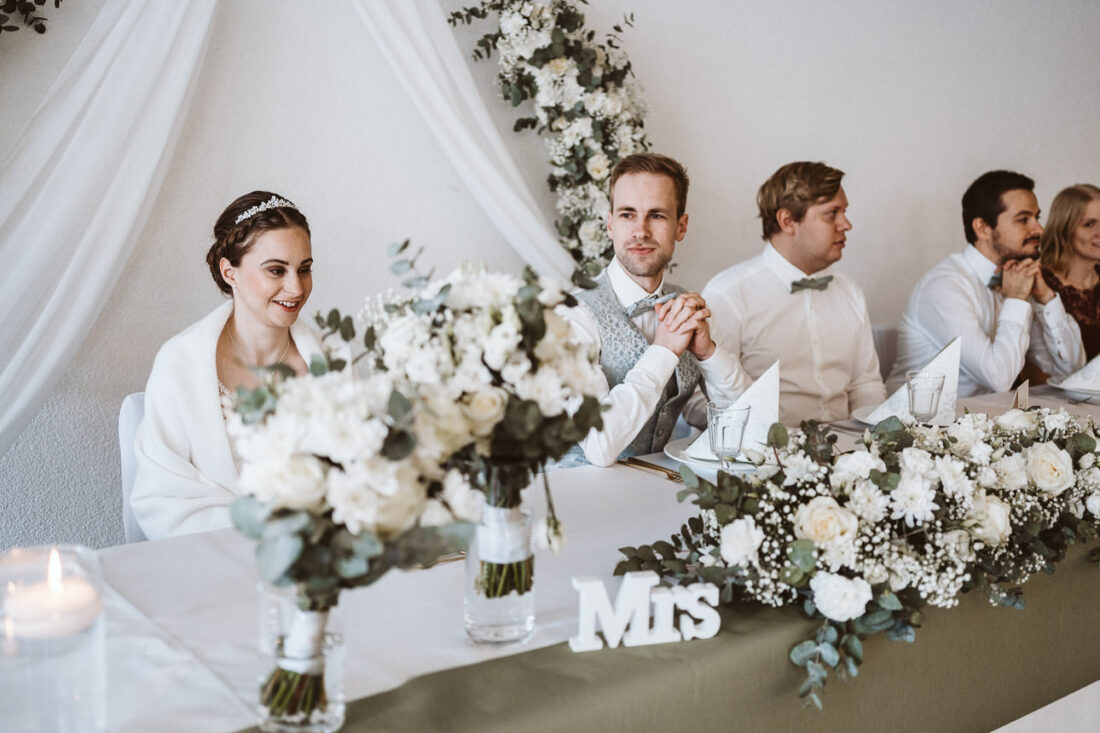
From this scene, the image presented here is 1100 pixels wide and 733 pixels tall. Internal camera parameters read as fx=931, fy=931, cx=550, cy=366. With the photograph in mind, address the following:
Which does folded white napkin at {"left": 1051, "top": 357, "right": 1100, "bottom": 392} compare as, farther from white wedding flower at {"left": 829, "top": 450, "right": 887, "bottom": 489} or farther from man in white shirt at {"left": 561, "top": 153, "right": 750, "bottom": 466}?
white wedding flower at {"left": 829, "top": 450, "right": 887, "bottom": 489}

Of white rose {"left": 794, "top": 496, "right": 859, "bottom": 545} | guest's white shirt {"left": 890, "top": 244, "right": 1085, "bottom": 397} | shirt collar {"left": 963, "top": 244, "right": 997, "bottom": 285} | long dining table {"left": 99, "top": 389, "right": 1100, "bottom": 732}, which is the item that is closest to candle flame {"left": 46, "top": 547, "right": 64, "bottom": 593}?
long dining table {"left": 99, "top": 389, "right": 1100, "bottom": 732}

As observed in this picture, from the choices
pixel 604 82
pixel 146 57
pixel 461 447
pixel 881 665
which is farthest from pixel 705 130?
pixel 461 447

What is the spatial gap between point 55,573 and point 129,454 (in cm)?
121

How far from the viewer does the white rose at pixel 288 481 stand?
2.75 feet

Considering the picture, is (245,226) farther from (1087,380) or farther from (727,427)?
(1087,380)

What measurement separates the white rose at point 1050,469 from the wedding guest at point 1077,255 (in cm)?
300

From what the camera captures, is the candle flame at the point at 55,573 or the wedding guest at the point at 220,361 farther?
the wedding guest at the point at 220,361

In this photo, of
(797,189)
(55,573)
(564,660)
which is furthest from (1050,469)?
(797,189)

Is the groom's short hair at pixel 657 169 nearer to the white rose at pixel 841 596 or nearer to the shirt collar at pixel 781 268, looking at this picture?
the shirt collar at pixel 781 268

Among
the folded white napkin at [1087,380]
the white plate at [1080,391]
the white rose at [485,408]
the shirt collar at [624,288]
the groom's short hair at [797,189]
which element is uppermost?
the groom's short hair at [797,189]

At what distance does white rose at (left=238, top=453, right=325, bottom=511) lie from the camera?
839 mm

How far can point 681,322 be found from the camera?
2.30 m

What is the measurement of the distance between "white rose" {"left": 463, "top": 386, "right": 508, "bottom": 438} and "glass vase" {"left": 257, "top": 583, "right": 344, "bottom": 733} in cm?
24

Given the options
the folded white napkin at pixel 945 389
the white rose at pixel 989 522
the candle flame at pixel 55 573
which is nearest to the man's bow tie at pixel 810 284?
the folded white napkin at pixel 945 389
